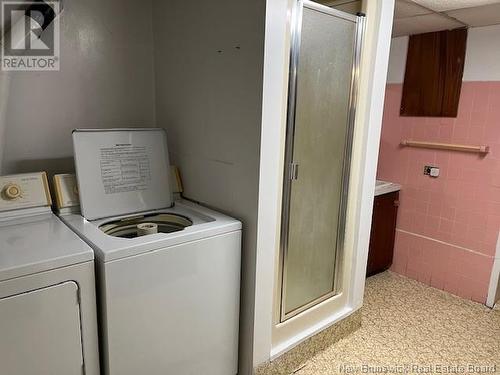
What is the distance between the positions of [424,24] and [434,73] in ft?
1.38

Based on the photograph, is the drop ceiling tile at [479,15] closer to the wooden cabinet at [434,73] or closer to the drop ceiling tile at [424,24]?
the drop ceiling tile at [424,24]

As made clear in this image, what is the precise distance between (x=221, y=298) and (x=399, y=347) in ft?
4.37

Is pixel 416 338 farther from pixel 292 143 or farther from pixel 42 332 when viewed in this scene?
pixel 42 332

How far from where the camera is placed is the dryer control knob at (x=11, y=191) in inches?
67.6

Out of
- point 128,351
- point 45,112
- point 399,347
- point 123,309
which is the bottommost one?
point 399,347

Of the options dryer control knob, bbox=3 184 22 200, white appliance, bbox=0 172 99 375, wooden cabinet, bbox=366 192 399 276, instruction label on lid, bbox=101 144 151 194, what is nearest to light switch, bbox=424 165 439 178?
wooden cabinet, bbox=366 192 399 276

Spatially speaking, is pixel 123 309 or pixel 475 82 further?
pixel 475 82

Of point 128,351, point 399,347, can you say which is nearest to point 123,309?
point 128,351

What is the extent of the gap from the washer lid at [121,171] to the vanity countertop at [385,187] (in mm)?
1849

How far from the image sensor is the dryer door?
1.25 metres

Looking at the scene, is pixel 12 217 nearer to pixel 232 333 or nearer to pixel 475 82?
pixel 232 333

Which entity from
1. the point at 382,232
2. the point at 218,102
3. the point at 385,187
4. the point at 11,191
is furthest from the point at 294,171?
the point at 382,232

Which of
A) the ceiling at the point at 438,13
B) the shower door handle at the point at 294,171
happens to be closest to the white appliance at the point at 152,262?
the shower door handle at the point at 294,171

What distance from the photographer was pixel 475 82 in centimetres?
285
